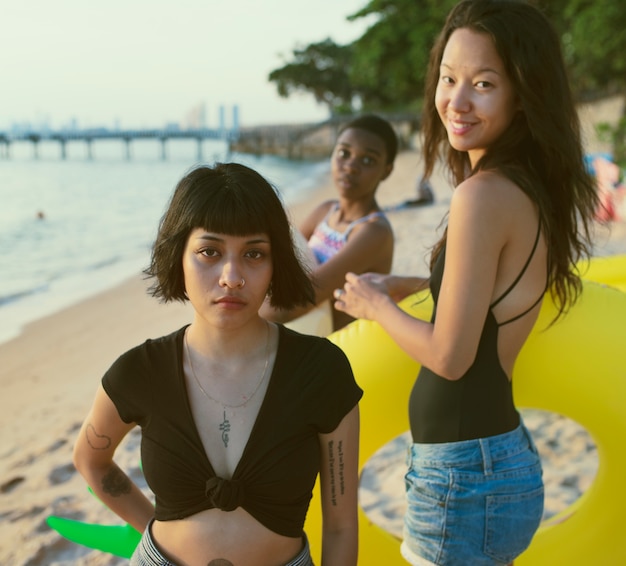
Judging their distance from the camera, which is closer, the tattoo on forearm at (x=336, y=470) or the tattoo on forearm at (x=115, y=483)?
the tattoo on forearm at (x=336, y=470)

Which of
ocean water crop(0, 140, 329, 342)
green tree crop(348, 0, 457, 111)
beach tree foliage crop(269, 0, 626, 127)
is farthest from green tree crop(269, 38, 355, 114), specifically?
ocean water crop(0, 140, 329, 342)

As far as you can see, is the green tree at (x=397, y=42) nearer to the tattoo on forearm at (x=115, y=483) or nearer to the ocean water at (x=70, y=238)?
the ocean water at (x=70, y=238)

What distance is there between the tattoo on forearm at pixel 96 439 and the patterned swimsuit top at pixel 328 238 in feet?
4.71

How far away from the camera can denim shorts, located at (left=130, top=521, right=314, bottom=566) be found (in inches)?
58.3

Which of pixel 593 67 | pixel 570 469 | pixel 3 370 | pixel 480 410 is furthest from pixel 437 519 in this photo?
pixel 593 67

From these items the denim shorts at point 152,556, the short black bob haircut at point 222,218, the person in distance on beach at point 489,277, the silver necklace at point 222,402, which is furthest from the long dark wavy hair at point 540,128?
the denim shorts at point 152,556

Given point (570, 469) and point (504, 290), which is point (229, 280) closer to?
point (504, 290)

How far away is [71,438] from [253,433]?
10.8ft

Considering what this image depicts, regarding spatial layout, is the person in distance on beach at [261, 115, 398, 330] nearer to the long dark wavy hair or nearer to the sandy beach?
the sandy beach

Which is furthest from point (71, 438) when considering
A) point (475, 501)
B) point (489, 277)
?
point (489, 277)

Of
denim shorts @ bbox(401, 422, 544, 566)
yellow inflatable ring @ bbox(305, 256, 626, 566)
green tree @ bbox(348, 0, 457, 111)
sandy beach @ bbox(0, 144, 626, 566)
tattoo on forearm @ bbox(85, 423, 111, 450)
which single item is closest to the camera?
tattoo on forearm @ bbox(85, 423, 111, 450)

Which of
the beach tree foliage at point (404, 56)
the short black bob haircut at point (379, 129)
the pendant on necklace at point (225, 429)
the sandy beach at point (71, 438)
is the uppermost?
the beach tree foliage at point (404, 56)

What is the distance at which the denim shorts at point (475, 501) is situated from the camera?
165cm

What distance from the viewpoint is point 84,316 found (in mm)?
7820
